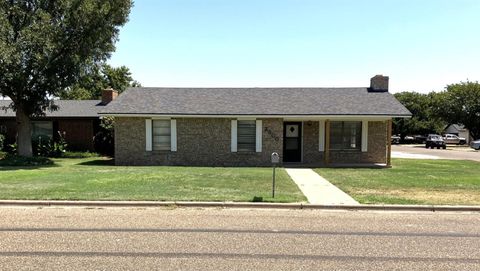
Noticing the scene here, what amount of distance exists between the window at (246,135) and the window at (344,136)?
4143 mm

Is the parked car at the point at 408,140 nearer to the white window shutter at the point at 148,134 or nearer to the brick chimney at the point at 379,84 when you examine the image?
the brick chimney at the point at 379,84

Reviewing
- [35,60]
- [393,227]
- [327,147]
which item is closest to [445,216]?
[393,227]

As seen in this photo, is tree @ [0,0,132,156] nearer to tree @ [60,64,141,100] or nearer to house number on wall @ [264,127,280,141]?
house number on wall @ [264,127,280,141]

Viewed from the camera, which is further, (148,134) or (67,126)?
(67,126)

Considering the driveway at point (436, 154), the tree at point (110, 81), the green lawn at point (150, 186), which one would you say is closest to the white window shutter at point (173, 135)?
the green lawn at point (150, 186)

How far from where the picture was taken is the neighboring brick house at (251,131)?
21.2 m

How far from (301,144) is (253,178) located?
8008 mm

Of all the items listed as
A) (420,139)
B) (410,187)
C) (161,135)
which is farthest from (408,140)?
(410,187)

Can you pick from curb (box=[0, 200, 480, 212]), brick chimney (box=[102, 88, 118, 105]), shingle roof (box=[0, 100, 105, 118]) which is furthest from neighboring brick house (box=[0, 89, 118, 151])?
curb (box=[0, 200, 480, 212])

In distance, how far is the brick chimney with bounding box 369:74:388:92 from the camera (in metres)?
24.7

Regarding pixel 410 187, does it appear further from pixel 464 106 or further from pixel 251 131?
pixel 464 106

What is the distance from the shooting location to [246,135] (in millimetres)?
21562

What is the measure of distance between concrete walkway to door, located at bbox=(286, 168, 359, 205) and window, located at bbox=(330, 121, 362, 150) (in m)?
5.91

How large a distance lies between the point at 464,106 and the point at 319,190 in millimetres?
59138
